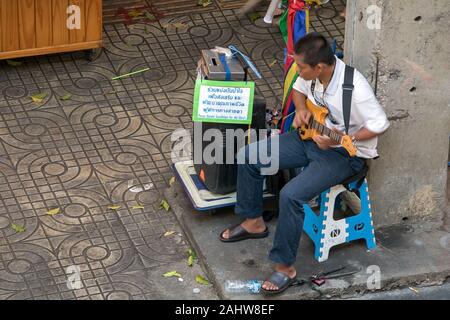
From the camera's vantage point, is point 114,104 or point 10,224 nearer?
point 10,224

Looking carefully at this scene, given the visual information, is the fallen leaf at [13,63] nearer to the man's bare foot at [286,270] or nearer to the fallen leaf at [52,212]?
the fallen leaf at [52,212]

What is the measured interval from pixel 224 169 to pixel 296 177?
76cm

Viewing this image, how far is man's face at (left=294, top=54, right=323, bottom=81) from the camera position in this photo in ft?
25.0

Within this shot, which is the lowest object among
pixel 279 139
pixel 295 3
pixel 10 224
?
pixel 10 224

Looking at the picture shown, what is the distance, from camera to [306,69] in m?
7.64

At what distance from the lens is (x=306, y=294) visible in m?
7.96

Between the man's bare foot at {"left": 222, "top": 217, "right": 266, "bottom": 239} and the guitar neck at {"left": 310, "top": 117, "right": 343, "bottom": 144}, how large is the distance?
34.0 inches

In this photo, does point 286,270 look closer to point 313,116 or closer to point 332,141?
point 332,141

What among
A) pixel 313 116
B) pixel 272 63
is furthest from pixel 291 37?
pixel 272 63

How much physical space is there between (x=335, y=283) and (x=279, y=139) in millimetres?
1064

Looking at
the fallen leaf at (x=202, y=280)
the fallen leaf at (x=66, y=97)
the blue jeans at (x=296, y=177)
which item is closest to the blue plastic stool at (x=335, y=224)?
the blue jeans at (x=296, y=177)

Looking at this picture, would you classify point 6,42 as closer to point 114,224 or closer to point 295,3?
point 114,224

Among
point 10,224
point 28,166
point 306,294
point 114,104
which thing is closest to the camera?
point 306,294

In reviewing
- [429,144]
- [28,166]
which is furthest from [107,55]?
[429,144]
